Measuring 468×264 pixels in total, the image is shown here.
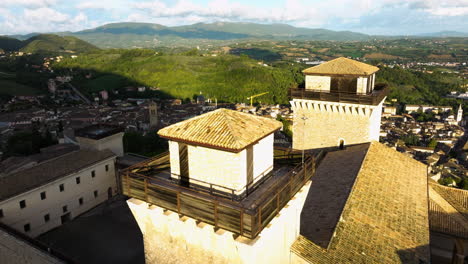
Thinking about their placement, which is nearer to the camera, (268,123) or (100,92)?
(268,123)

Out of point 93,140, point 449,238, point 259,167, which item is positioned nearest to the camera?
point 259,167

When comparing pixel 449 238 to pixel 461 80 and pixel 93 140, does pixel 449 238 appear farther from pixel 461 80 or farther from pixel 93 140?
pixel 461 80

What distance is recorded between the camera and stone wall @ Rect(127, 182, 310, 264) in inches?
360

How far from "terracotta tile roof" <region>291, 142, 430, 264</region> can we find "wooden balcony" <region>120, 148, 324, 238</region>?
3.36 m

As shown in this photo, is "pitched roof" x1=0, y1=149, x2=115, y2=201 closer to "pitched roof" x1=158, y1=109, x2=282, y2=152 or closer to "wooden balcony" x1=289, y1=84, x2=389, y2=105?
"wooden balcony" x1=289, y1=84, x2=389, y2=105

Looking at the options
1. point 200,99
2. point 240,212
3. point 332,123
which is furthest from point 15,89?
point 240,212

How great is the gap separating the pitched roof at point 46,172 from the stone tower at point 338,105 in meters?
18.5

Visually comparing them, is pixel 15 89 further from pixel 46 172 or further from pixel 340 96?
pixel 340 96

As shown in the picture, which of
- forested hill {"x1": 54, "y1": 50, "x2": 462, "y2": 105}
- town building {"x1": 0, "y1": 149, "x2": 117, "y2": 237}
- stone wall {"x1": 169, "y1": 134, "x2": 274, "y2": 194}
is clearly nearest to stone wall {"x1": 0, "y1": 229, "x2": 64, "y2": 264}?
town building {"x1": 0, "y1": 149, "x2": 117, "y2": 237}

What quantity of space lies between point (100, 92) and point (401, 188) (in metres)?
168

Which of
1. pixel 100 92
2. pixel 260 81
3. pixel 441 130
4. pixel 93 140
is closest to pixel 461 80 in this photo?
pixel 441 130

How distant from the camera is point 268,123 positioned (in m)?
11.1

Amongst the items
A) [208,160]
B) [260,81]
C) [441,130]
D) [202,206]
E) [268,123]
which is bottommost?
[441,130]

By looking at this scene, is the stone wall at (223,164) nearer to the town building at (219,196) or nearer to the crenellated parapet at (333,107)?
the town building at (219,196)
